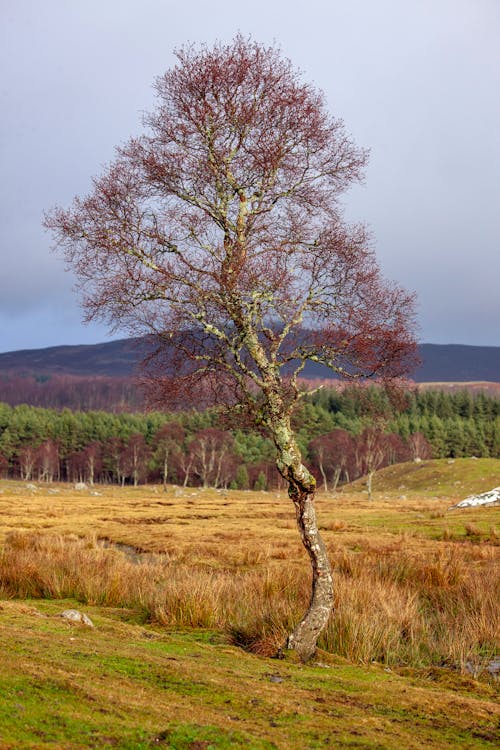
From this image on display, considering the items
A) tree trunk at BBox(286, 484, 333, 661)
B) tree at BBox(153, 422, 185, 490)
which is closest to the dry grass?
tree trunk at BBox(286, 484, 333, 661)

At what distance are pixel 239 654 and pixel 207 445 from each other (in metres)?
113

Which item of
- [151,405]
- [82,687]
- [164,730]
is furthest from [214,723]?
[151,405]

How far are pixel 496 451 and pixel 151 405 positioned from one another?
446 ft

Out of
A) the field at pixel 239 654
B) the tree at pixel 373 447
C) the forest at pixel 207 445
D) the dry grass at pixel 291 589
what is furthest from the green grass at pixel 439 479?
the field at pixel 239 654

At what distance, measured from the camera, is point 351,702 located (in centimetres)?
789

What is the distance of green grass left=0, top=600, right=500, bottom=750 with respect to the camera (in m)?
5.88

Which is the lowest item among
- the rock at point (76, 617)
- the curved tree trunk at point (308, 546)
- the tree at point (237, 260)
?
the rock at point (76, 617)

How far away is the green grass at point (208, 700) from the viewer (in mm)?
5879

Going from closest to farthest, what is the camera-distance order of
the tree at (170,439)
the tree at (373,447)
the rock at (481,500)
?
the rock at (481,500) < the tree at (373,447) < the tree at (170,439)

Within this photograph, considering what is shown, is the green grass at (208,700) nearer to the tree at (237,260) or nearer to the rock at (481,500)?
the tree at (237,260)

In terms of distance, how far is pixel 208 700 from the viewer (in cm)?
727

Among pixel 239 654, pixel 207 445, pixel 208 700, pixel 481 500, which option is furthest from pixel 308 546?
pixel 207 445

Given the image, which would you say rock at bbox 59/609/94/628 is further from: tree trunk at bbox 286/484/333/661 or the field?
tree trunk at bbox 286/484/333/661

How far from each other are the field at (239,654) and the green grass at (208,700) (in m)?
0.02
